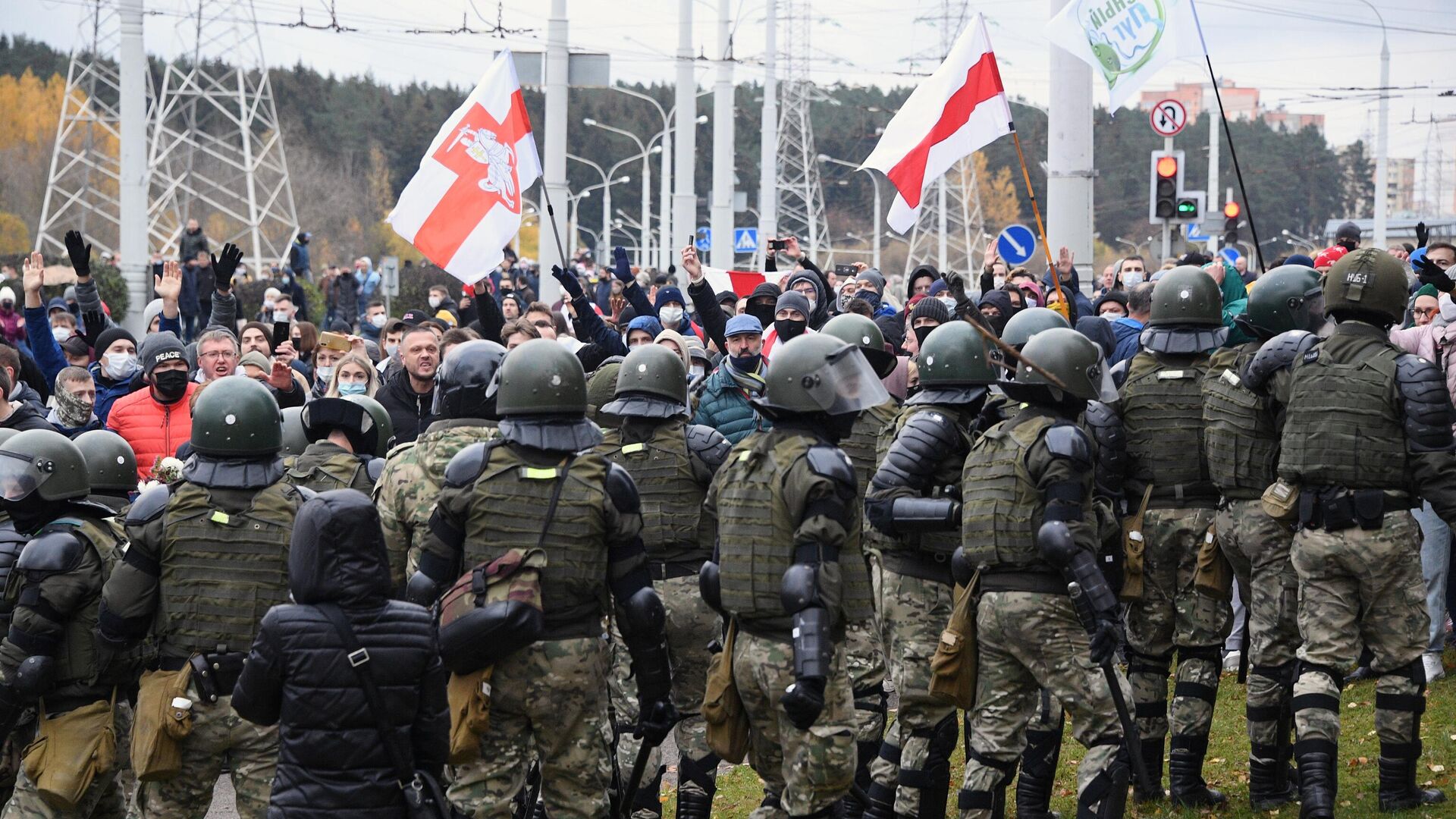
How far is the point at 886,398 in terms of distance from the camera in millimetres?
6707

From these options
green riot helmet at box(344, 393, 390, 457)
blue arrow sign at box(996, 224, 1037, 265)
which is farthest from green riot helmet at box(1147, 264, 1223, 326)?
blue arrow sign at box(996, 224, 1037, 265)

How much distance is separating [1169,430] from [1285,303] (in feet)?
2.68

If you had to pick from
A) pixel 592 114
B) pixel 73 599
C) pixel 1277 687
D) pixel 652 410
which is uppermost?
pixel 592 114

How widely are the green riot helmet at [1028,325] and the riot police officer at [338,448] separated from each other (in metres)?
2.98

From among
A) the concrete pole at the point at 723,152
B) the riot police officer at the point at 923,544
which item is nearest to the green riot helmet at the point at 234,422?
the riot police officer at the point at 923,544

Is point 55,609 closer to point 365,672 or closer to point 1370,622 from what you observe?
point 365,672

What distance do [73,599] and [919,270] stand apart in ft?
25.0

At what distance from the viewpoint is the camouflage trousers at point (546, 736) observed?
21.0 ft

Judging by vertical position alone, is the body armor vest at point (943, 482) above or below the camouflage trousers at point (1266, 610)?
above

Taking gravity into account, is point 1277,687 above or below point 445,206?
below

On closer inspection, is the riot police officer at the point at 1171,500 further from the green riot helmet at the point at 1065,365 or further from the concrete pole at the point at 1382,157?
the concrete pole at the point at 1382,157

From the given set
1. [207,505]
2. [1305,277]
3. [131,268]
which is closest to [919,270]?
[1305,277]

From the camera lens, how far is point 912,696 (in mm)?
Answer: 7465

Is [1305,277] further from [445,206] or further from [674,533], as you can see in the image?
[445,206]
